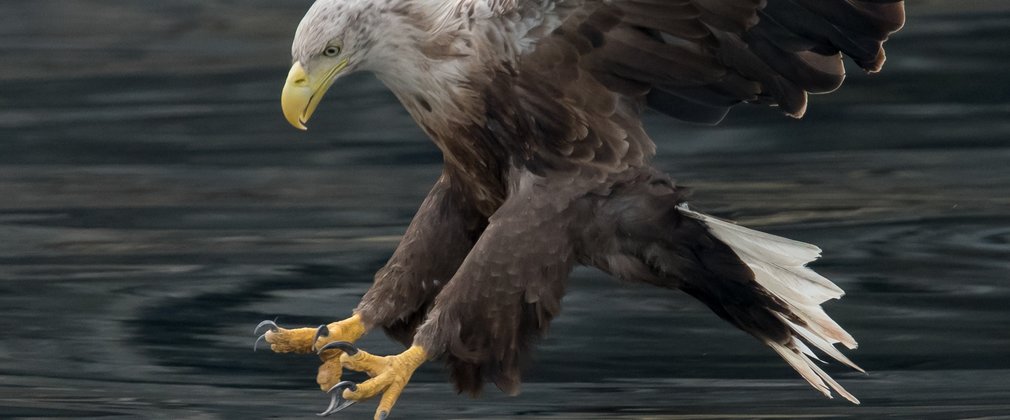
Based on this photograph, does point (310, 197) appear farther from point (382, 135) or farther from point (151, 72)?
point (151, 72)

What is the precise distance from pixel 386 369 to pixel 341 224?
2.75 meters

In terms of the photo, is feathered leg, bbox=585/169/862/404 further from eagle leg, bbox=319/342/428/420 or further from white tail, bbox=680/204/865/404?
eagle leg, bbox=319/342/428/420

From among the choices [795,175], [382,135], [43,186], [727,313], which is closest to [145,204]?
[43,186]

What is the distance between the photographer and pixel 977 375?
5.30m

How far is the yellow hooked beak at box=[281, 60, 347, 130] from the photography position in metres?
4.45

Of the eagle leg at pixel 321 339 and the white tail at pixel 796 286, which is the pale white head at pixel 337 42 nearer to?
the eagle leg at pixel 321 339

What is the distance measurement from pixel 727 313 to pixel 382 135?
3.79 m

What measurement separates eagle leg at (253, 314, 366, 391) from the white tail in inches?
36.4

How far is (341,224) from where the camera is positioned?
23.5 feet

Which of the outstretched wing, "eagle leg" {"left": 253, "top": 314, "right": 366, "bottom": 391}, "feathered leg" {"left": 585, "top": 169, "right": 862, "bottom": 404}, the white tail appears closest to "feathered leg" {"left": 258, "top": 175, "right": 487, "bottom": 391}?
"eagle leg" {"left": 253, "top": 314, "right": 366, "bottom": 391}

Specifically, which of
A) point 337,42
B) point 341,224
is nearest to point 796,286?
point 337,42

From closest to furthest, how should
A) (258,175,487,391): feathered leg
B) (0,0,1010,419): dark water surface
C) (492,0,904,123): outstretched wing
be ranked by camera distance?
(492,0,904,123): outstretched wing → (258,175,487,391): feathered leg → (0,0,1010,419): dark water surface

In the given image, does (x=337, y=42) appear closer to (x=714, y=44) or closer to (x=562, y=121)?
(x=562, y=121)

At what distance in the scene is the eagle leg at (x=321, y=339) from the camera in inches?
181
